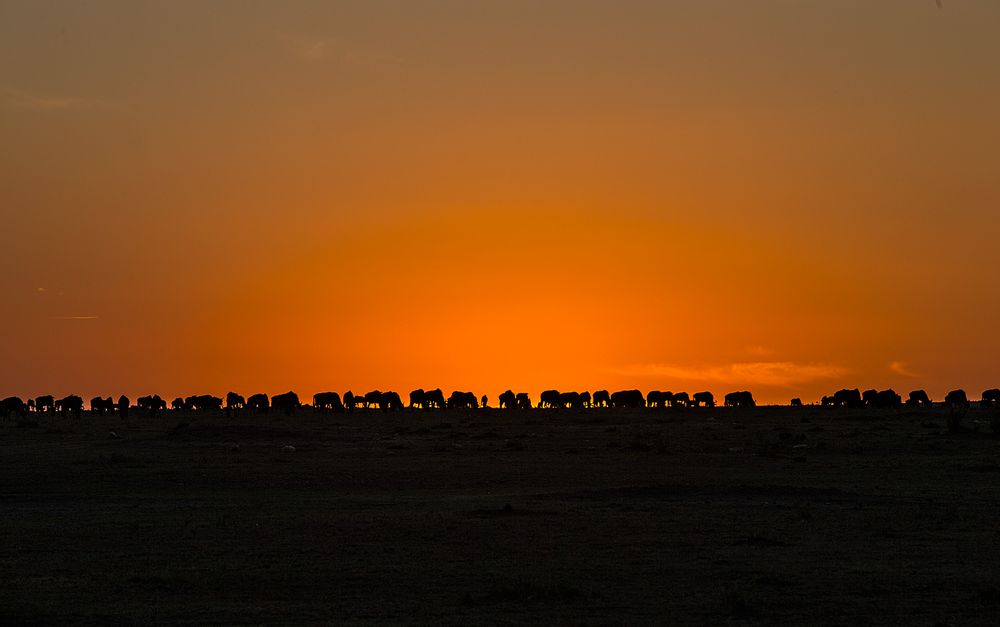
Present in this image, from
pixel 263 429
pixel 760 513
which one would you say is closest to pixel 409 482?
pixel 760 513

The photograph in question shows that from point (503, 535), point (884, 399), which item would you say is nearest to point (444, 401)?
point (884, 399)

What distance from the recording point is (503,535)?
928 inches

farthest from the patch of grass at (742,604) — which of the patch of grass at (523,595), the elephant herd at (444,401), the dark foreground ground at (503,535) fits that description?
the elephant herd at (444,401)

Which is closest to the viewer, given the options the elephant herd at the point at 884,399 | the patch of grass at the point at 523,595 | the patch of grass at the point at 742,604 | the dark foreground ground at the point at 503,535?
the patch of grass at the point at 742,604

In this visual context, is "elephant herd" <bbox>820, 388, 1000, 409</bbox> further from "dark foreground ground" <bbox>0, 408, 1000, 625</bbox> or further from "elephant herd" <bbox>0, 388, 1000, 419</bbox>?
"dark foreground ground" <bbox>0, 408, 1000, 625</bbox>

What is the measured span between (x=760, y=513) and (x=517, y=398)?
9938 centimetres

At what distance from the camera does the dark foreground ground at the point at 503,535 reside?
1661 centimetres

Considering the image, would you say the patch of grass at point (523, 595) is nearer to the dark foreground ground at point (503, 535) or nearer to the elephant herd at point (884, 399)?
the dark foreground ground at point (503, 535)

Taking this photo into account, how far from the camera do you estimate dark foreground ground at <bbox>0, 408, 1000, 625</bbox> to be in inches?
654

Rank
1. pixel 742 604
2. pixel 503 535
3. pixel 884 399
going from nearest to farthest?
pixel 742 604 → pixel 503 535 → pixel 884 399

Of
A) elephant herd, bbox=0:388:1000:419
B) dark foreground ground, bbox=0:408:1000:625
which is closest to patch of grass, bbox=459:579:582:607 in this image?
dark foreground ground, bbox=0:408:1000:625

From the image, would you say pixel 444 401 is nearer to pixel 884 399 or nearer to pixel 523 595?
pixel 884 399

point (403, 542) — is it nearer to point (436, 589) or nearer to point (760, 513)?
point (436, 589)

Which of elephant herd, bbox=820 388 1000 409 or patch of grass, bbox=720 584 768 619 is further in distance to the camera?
elephant herd, bbox=820 388 1000 409
